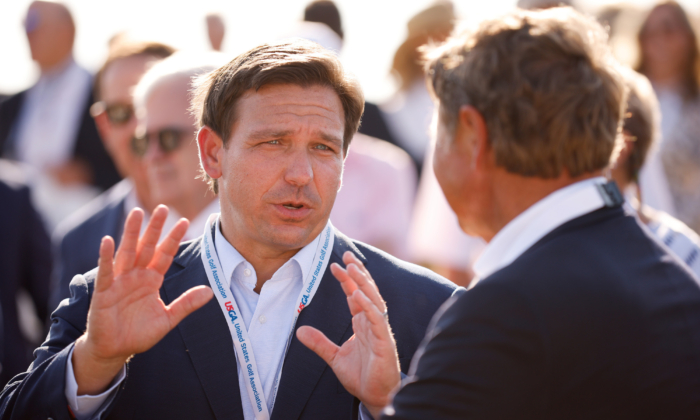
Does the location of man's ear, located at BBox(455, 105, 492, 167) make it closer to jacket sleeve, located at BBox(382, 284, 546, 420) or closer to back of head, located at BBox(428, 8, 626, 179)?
back of head, located at BBox(428, 8, 626, 179)

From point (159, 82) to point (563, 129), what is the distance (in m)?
2.90

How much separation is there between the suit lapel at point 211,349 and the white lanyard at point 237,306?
A: 0.10 feet

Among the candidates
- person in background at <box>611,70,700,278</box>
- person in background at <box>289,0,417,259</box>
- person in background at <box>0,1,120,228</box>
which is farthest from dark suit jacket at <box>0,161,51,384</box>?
person in background at <box>611,70,700,278</box>

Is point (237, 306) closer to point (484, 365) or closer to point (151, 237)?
point (151, 237)

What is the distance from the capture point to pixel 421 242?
15.7 ft

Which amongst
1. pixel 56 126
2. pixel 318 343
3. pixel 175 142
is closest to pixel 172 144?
pixel 175 142

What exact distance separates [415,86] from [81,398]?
4116mm

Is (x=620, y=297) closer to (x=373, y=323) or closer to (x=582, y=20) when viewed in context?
(x=373, y=323)

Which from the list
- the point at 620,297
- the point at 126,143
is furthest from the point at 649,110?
the point at 126,143

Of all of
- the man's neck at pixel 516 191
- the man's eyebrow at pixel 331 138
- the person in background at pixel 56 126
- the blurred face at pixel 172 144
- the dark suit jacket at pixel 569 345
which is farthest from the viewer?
the person in background at pixel 56 126

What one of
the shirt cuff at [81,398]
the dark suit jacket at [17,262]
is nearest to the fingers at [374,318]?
the shirt cuff at [81,398]

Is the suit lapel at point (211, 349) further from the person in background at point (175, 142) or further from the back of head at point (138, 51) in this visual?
the back of head at point (138, 51)

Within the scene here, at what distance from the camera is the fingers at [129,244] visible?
2.28m

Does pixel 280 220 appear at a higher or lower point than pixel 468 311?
lower
